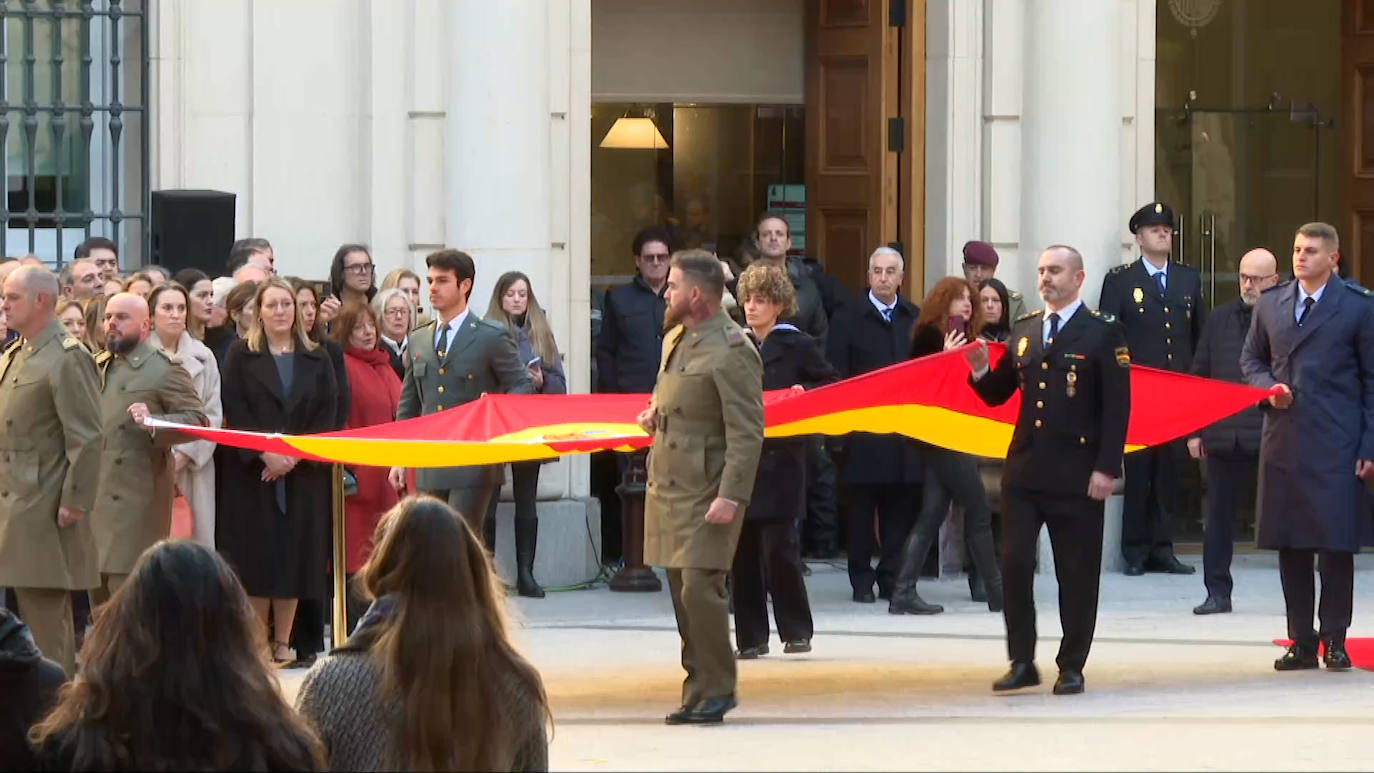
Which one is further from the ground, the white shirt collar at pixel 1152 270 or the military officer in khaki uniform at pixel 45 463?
the white shirt collar at pixel 1152 270

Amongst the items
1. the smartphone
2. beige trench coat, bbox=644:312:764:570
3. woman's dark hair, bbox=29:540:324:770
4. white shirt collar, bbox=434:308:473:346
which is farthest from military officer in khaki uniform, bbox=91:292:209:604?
woman's dark hair, bbox=29:540:324:770

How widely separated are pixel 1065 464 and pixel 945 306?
2.96 metres

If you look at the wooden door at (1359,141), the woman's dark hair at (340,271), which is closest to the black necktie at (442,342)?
the woman's dark hair at (340,271)

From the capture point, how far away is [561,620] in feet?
43.8

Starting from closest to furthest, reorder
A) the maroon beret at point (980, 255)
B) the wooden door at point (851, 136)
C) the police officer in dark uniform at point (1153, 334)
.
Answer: the maroon beret at point (980, 255) → the police officer in dark uniform at point (1153, 334) → the wooden door at point (851, 136)

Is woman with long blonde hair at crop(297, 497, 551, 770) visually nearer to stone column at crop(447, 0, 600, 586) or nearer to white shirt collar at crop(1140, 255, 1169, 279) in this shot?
stone column at crop(447, 0, 600, 586)

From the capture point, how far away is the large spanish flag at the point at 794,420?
1070 cm

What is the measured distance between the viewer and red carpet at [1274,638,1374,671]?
11.6 meters

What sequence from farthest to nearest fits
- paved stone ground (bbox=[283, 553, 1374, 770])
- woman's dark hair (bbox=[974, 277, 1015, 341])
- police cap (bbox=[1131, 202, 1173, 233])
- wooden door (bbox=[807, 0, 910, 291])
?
wooden door (bbox=[807, 0, 910, 291]) < police cap (bbox=[1131, 202, 1173, 233]) < woman's dark hair (bbox=[974, 277, 1015, 341]) < paved stone ground (bbox=[283, 553, 1374, 770])

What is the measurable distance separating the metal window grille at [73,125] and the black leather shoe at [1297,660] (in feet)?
22.7

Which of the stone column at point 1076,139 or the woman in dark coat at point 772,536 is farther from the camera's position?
the stone column at point 1076,139

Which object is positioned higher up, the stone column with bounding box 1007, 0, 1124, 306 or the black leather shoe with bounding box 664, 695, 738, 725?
the stone column with bounding box 1007, 0, 1124, 306

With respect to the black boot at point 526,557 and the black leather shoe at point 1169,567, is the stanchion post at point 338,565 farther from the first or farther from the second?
the black leather shoe at point 1169,567

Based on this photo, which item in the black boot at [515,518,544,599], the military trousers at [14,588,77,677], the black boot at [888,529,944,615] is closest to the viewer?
the military trousers at [14,588,77,677]
